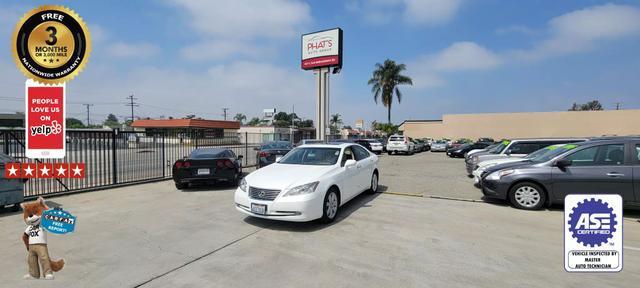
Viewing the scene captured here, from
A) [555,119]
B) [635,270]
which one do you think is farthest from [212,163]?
[555,119]

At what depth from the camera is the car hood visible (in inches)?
203

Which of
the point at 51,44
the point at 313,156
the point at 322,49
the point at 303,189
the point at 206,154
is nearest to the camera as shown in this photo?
the point at 51,44

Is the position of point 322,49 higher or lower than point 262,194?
higher

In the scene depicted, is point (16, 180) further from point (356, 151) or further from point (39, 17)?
point (356, 151)

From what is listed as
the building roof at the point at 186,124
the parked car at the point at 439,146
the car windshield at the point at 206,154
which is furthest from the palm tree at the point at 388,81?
the car windshield at the point at 206,154

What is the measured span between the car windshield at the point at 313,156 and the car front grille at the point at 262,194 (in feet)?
4.77

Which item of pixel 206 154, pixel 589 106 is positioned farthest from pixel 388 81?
pixel 589 106

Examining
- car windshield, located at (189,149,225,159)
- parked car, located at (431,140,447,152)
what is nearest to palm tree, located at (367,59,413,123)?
parked car, located at (431,140,447,152)

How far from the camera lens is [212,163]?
8.79 m

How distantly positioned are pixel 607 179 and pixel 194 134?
521 inches

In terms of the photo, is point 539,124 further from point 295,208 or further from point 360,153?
point 295,208

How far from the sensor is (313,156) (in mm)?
6664

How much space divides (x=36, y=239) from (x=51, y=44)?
7.51 feet

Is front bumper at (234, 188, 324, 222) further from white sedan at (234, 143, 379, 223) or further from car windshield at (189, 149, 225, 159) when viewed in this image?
car windshield at (189, 149, 225, 159)
